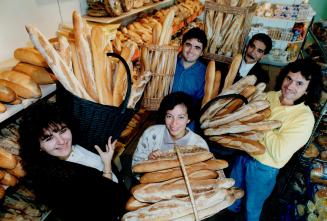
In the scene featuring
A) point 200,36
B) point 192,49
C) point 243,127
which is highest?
point 200,36

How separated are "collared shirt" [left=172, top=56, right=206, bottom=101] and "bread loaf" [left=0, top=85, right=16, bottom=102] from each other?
1174 millimetres

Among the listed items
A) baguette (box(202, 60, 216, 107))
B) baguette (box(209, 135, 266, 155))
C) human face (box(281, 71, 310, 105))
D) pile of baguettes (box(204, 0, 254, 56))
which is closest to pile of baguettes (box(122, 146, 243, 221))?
baguette (box(209, 135, 266, 155))

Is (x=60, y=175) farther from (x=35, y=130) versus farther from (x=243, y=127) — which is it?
(x=243, y=127)

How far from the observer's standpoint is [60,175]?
1064 mm

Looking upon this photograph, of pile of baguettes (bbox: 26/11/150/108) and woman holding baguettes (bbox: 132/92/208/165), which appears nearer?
pile of baguettes (bbox: 26/11/150/108)

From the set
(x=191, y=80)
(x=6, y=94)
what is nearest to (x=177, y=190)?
(x=6, y=94)

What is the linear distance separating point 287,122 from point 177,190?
1.02 m

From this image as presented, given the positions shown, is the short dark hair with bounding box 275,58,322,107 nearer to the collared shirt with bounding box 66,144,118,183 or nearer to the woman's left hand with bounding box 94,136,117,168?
the woman's left hand with bounding box 94,136,117,168

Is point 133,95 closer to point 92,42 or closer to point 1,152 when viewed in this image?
point 92,42

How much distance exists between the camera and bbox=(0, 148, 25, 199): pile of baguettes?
3.32ft

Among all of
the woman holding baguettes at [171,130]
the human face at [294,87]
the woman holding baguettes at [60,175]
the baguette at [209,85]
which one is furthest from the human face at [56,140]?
the human face at [294,87]

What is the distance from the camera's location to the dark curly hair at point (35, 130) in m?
1.08

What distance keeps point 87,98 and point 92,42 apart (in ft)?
0.91

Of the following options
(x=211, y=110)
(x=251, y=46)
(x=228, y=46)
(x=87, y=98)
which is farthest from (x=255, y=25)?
(x=87, y=98)
